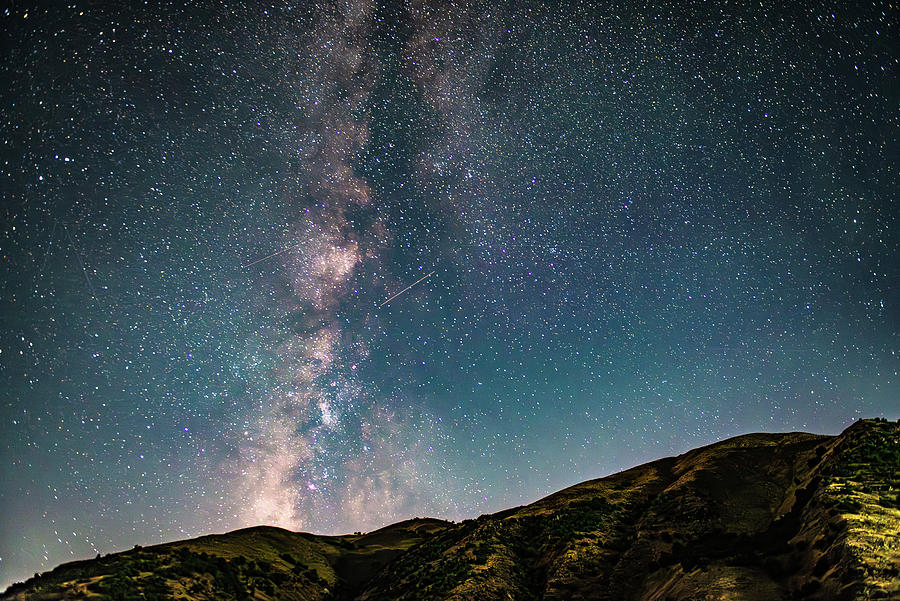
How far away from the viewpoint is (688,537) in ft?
103

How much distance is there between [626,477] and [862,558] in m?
33.3

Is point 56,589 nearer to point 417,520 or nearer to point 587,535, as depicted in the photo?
point 587,535

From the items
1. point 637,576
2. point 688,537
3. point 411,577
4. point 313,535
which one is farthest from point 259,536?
point 688,537

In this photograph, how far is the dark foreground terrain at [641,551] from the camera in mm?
23047

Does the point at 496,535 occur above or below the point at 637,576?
above

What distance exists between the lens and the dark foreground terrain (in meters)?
23.0

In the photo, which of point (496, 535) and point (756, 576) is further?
point (496, 535)

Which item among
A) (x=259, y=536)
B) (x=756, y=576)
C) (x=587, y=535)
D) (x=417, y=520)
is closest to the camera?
(x=756, y=576)

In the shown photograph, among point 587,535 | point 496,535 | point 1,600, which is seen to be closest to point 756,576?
point 587,535

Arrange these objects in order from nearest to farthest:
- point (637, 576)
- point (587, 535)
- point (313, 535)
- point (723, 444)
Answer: point (637, 576), point (587, 535), point (723, 444), point (313, 535)

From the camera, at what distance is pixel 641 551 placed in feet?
104

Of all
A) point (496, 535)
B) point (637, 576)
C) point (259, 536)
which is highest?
point (259, 536)

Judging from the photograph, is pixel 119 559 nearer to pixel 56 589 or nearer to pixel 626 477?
pixel 56 589

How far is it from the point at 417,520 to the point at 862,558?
188 ft
